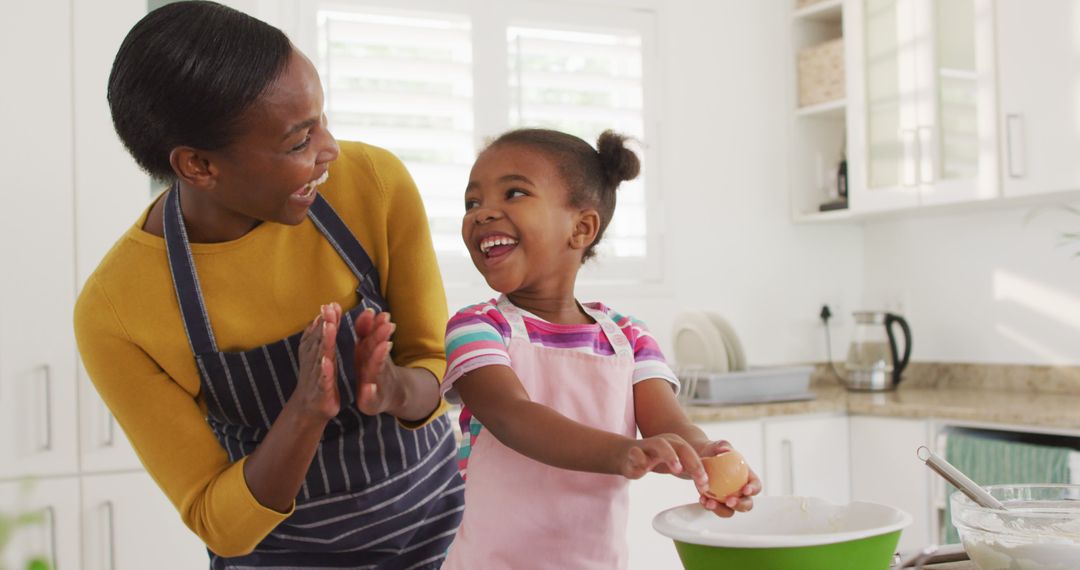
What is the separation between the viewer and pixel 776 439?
3.03 meters

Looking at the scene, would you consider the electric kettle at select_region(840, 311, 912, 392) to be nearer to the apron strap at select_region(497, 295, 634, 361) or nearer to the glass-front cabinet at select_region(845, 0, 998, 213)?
the glass-front cabinet at select_region(845, 0, 998, 213)

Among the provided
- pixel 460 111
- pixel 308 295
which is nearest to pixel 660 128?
pixel 460 111

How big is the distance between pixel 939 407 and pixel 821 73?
4.68 feet

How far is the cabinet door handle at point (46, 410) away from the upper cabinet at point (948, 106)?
2.52m

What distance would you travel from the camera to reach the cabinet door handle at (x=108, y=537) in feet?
7.61

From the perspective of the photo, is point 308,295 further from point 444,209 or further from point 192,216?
point 444,209

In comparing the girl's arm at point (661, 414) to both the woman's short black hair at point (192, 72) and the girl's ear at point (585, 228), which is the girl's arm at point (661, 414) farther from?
the woman's short black hair at point (192, 72)


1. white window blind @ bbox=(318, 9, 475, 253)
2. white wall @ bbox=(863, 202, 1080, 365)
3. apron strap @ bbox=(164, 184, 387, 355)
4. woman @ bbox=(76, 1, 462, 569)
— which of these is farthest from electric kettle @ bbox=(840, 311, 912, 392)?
apron strap @ bbox=(164, 184, 387, 355)

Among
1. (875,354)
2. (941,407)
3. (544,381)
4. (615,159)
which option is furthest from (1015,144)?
(544,381)

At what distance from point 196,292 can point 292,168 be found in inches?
9.2

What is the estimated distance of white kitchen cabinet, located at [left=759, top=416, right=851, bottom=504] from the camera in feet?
9.93

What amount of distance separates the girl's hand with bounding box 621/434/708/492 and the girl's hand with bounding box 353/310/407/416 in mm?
293

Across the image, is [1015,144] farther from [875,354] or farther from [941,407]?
[875,354]

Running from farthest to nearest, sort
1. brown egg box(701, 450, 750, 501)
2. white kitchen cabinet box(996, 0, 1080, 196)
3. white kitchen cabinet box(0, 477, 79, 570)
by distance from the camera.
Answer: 1. white kitchen cabinet box(996, 0, 1080, 196)
2. white kitchen cabinet box(0, 477, 79, 570)
3. brown egg box(701, 450, 750, 501)
